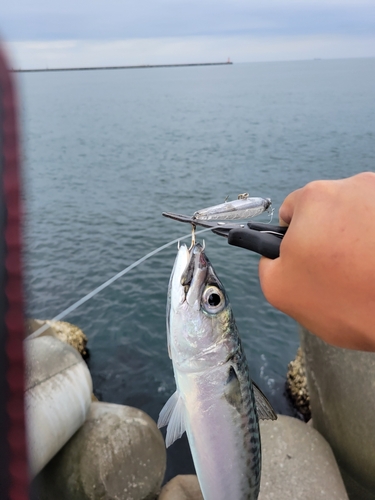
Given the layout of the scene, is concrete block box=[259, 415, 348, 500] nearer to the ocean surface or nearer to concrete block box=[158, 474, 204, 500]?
concrete block box=[158, 474, 204, 500]

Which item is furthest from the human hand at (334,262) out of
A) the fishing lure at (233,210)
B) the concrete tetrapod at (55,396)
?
the concrete tetrapod at (55,396)

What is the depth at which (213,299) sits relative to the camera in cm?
224

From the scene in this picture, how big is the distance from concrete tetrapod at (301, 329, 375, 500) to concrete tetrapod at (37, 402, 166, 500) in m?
2.22

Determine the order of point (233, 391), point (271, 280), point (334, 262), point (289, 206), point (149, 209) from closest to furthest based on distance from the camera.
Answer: point (334, 262) < point (271, 280) < point (289, 206) < point (233, 391) < point (149, 209)

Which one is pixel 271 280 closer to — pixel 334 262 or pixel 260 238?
pixel 260 238

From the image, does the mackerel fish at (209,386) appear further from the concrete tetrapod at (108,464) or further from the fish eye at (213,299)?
the concrete tetrapod at (108,464)

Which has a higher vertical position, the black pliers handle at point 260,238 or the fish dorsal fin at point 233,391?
the black pliers handle at point 260,238

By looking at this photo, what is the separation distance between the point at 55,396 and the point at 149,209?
43.3ft

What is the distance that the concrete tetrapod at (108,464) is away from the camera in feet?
15.9

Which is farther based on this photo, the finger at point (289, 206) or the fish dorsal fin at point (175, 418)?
the fish dorsal fin at point (175, 418)

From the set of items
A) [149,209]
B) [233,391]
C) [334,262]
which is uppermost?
[334,262]

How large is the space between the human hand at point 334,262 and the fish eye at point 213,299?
38cm

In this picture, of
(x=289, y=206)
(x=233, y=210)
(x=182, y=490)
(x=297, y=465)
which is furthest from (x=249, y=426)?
(x=182, y=490)

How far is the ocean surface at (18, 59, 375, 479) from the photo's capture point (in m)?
8.77
